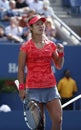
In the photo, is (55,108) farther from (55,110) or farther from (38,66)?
(38,66)

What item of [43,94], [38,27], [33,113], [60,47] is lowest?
[33,113]

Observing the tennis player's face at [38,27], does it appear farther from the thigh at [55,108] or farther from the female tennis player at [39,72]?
the thigh at [55,108]

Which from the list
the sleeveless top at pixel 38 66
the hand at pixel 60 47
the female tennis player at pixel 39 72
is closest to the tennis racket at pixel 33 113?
the female tennis player at pixel 39 72

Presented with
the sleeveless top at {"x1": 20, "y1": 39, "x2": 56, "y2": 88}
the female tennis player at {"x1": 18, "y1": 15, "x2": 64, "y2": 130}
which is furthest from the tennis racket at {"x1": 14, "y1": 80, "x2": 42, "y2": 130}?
the sleeveless top at {"x1": 20, "y1": 39, "x2": 56, "y2": 88}

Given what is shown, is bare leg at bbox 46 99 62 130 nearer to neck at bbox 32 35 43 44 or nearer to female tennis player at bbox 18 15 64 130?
female tennis player at bbox 18 15 64 130

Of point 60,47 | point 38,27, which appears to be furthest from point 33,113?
point 38,27

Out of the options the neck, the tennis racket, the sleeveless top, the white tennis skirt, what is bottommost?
the tennis racket

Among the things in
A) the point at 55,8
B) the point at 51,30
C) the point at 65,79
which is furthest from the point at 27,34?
the point at 55,8

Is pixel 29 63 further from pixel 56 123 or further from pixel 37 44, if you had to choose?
pixel 56 123

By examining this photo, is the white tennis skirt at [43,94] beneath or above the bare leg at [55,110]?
above

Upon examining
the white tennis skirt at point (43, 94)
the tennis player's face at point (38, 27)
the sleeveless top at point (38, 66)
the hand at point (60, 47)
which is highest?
the tennis player's face at point (38, 27)

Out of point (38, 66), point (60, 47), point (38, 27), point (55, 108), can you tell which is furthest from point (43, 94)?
A: point (38, 27)

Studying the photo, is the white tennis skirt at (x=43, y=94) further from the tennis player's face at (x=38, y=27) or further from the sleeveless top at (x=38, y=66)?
the tennis player's face at (x=38, y=27)

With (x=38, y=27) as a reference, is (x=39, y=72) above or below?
below
